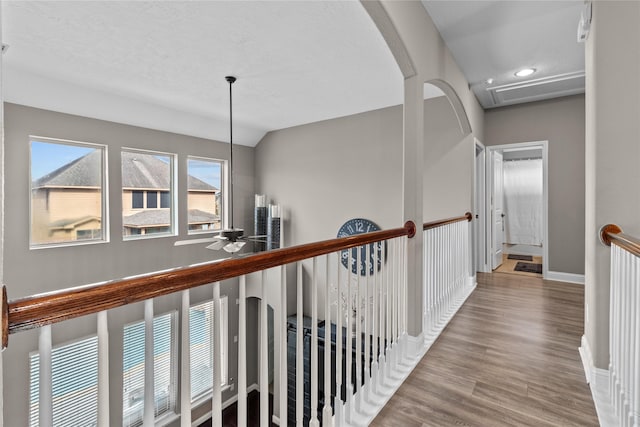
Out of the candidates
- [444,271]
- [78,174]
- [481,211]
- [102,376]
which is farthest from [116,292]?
[481,211]

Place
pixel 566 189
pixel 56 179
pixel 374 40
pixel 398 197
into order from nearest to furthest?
pixel 374 40
pixel 56 179
pixel 566 189
pixel 398 197

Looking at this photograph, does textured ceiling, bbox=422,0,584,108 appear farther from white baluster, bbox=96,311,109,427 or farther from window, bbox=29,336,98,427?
window, bbox=29,336,98,427

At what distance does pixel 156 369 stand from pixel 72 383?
32.5 inches

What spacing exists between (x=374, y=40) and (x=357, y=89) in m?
1.18

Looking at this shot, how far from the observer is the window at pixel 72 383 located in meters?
3.28

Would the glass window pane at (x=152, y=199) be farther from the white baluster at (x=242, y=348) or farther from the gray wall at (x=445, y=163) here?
the white baluster at (x=242, y=348)

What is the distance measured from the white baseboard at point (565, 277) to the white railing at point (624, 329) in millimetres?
3076

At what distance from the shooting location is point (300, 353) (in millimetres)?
1293

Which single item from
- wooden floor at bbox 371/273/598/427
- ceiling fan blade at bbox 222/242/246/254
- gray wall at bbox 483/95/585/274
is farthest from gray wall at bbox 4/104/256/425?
gray wall at bbox 483/95/585/274

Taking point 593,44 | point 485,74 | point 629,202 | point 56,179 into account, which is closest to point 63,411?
point 56,179

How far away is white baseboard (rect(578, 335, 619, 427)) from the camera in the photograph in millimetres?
1603

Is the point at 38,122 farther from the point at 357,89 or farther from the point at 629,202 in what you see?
the point at 629,202

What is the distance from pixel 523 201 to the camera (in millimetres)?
7180

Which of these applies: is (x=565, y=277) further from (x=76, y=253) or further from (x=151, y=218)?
(x=76, y=253)
